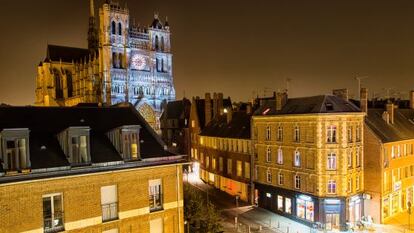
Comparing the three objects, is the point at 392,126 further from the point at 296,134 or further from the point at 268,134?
the point at 268,134

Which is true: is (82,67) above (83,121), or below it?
above

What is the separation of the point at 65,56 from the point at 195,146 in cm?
6540

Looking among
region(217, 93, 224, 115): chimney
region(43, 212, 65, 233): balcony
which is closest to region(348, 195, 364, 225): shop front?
region(217, 93, 224, 115): chimney

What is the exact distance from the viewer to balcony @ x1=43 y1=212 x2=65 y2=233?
1583cm

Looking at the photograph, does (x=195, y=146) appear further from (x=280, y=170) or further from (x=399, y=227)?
(x=399, y=227)

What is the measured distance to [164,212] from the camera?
19.4 m

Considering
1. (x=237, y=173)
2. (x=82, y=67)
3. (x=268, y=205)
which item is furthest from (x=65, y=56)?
(x=268, y=205)

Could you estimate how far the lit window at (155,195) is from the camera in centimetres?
1906

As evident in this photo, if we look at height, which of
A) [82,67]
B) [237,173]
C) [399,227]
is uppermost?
[82,67]

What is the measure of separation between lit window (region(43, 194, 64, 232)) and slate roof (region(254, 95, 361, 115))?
84.2ft

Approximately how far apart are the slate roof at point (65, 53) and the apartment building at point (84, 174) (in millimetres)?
92306

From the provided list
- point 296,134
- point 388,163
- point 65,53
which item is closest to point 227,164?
point 296,134

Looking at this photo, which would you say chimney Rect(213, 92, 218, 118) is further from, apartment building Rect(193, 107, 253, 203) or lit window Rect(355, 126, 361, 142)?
lit window Rect(355, 126, 361, 142)

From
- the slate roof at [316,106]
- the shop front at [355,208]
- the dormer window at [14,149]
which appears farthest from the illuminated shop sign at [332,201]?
the dormer window at [14,149]
